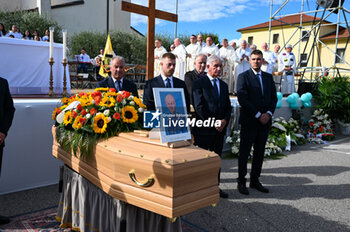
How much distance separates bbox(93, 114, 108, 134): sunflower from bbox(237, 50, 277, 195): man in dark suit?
2192 mm

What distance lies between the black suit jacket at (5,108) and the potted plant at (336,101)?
28.5 ft

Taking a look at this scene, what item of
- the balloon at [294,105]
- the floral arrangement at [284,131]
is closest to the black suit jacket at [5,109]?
the floral arrangement at [284,131]

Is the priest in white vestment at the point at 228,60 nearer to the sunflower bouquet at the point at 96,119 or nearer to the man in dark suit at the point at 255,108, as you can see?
the man in dark suit at the point at 255,108

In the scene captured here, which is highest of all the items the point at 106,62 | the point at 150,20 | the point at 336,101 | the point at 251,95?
the point at 150,20

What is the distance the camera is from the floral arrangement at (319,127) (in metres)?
8.21

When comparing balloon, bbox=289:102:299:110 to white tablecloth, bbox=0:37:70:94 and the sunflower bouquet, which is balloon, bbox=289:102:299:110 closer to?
white tablecloth, bbox=0:37:70:94

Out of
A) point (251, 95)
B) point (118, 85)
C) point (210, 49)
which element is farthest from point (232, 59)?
point (118, 85)

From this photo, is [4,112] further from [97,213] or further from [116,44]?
[116,44]

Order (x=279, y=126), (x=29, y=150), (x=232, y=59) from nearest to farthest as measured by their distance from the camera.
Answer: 1. (x=29, y=150)
2. (x=279, y=126)
3. (x=232, y=59)

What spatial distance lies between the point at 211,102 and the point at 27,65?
3.55 meters

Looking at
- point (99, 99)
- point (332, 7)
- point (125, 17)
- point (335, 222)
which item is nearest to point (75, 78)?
point (99, 99)

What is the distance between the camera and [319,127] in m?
8.47

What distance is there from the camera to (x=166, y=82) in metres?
3.45

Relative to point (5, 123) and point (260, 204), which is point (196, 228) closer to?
point (260, 204)
